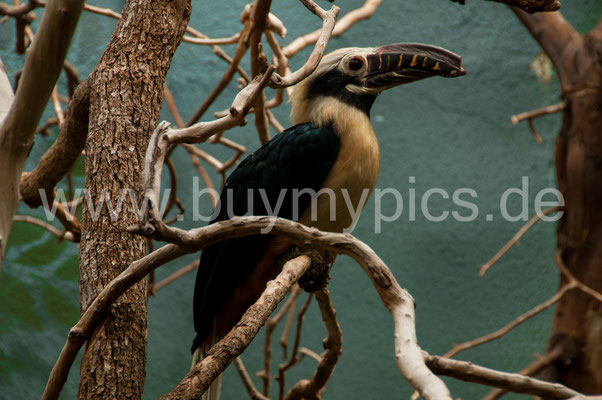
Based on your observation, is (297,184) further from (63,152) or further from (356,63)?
(63,152)

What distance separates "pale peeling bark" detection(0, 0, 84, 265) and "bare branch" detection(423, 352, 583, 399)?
0.86 meters

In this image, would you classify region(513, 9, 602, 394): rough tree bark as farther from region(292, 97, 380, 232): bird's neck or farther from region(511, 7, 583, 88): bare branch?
region(292, 97, 380, 232): bird's neck

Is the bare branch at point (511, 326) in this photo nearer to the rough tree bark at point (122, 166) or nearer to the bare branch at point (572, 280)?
the bare branch at point (572, 280)

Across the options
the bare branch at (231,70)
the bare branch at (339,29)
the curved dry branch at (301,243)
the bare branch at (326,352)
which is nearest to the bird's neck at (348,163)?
the bare branch at (326,352)

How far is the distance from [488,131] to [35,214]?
2896 mm

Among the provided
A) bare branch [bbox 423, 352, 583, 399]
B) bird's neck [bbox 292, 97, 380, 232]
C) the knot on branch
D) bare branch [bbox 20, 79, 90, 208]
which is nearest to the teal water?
bare branch [bbox 20, 79, 90, 208]

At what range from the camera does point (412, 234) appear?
3732 mm

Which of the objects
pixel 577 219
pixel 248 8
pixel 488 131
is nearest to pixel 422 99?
pixel 488 131

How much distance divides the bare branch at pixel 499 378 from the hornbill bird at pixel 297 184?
965 mm

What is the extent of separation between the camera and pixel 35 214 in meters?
3.71

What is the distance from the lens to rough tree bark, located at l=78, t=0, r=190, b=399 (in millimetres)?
1389

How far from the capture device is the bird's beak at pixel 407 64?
2.03 meters

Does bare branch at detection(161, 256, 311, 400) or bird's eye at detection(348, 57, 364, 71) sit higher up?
bird's eye at detection(348, 57, 364, 71)

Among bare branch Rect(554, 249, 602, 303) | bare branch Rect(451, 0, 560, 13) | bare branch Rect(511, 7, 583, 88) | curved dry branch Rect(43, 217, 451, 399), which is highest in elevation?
bare branch Rect(511, 7, 583, 88)
